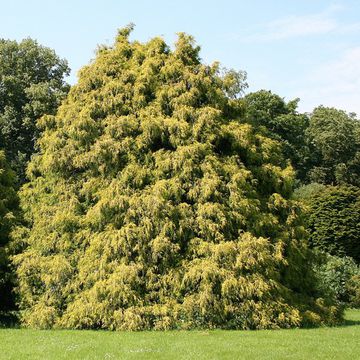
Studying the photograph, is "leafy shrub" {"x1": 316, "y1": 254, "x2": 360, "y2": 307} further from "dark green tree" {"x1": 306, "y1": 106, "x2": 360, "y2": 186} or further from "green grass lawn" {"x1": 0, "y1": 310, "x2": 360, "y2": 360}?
"dark green tree" {"x1": 306, "y1": 106, "x2": 360, "y2": 186}

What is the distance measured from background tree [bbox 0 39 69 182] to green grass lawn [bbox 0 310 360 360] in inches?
741

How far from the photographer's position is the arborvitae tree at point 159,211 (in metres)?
15.2

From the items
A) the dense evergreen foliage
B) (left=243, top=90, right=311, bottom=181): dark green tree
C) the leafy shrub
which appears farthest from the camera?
(left=243, top=90, right=311, bottom=181): dark green tree

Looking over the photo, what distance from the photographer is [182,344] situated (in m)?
12.4

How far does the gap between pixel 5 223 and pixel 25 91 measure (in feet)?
51.7

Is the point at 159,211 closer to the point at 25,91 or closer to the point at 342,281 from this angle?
the point at 342,281

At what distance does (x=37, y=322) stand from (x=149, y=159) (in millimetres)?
5961

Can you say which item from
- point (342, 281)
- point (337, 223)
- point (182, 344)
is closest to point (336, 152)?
point (337, 223)

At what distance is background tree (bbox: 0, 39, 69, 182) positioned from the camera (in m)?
31.4

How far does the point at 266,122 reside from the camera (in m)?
49.9

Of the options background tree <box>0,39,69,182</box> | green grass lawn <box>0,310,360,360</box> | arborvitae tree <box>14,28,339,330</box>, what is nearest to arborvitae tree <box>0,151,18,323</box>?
arborvitae tree <box>14,28,339,330</box>

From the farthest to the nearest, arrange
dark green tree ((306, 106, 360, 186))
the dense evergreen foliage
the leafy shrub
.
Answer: dark green tree ((306, 106, 360, 186)) → the dense evergreen foliage → the leafy shrub

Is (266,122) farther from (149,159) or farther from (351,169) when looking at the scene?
(149,159)

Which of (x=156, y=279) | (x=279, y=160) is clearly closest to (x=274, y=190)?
(x=279, y=160)
